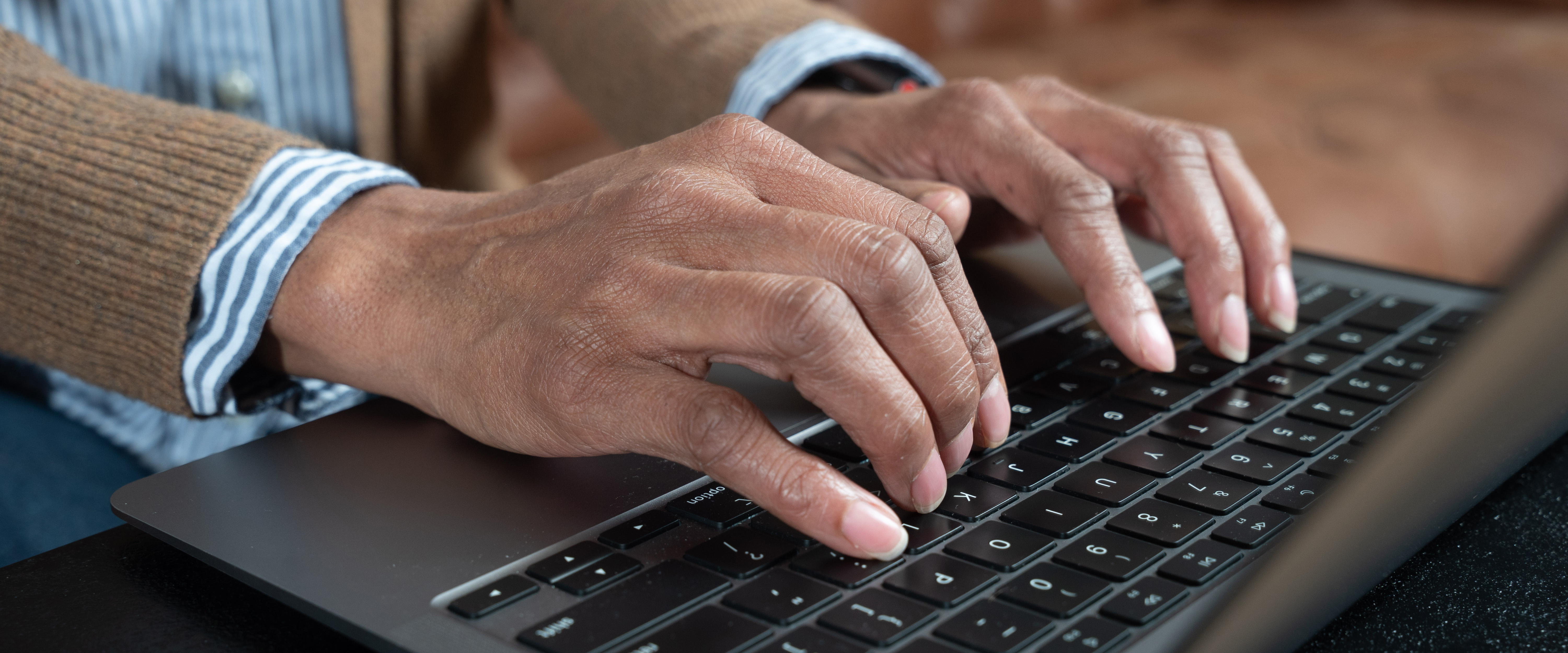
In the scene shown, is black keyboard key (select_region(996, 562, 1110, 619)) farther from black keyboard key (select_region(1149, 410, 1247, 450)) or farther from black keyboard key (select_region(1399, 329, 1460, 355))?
black keyboard key (select_region(1399, 329, 1460, 355))

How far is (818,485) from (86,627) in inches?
8.3

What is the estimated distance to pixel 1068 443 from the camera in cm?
39

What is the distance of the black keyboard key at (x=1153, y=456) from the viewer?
0.37 m

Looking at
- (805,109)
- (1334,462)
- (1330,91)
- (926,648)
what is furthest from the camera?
(1330,91)

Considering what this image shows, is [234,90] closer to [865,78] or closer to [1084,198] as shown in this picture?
[865,78]

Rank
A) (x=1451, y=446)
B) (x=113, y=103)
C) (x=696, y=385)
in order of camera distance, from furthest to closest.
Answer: (x=113, y=103), (x=696, y=385), (x=1451, y=446)

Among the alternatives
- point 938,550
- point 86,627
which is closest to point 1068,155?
point 938,550

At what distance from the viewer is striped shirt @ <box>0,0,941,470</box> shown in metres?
0.43

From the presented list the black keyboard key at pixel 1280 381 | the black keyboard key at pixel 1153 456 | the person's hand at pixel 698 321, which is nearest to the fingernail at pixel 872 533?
the person's hand at pixel 698 321

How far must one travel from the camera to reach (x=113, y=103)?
1.57ft

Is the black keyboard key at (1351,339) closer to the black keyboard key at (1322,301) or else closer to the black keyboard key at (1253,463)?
the black keyboard key at (1322,301)

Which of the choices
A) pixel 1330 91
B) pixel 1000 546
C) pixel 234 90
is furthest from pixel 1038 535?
pixel 1330 91

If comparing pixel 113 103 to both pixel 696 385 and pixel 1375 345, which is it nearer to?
pixel 696 385

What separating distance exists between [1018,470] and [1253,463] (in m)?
0.08
